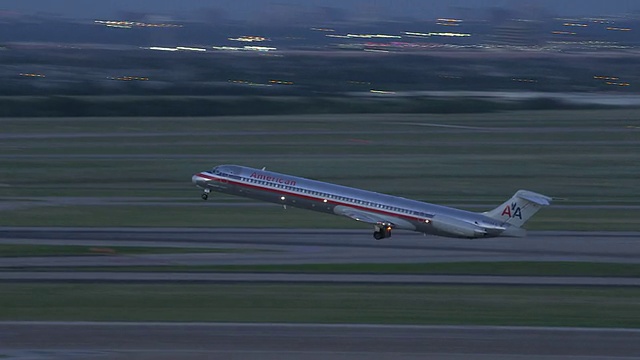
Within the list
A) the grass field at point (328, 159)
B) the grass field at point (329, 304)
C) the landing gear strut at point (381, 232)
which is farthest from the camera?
the grass field at point (328, 159)

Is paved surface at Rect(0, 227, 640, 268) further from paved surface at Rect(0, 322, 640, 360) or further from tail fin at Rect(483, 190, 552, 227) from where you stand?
paved surface at Rect(0, 322, 640, 360)

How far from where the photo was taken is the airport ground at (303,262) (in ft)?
84.8

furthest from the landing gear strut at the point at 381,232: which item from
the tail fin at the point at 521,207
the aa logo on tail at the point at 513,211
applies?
the aa logo on tail at the point at 513,211

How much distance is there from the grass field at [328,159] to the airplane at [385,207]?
4.69ft

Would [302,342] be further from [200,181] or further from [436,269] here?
[200,181]

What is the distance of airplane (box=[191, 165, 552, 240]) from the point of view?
46.0 m

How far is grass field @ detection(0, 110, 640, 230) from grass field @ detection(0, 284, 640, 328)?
16728 mm

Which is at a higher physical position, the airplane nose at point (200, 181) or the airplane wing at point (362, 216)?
the airplane wing at point (362, 216)

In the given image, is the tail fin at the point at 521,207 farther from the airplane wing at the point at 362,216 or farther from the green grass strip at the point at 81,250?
the green grass strip at the point at 81,250

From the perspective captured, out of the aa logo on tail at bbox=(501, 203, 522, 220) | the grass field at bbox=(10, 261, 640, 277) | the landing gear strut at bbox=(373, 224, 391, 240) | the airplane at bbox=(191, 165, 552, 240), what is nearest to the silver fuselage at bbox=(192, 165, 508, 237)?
the airplane at bbox=(191, 165, 552, 240)

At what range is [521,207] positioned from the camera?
45781 millimetres

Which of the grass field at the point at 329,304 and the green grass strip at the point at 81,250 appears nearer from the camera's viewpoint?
the grass field at the point at 329,304

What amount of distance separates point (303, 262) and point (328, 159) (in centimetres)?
4361

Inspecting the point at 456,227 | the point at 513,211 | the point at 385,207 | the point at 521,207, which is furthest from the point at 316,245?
the point at 521,207
